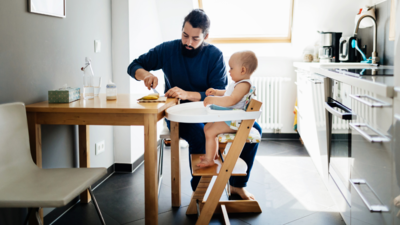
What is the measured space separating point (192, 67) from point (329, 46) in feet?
6.65

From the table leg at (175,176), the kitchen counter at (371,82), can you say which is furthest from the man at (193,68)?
the kitchen counter at (371,82)

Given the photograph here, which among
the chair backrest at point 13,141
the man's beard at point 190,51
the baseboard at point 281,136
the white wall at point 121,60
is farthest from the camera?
the baseboard at point 281,136

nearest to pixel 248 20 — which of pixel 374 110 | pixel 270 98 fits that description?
pixel 270 98

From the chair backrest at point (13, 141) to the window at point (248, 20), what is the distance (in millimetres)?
3214

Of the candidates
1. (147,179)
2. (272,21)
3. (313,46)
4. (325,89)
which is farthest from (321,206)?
(272,21)

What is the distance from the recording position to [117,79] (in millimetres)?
2969

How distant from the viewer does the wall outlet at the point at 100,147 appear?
2.66 metres

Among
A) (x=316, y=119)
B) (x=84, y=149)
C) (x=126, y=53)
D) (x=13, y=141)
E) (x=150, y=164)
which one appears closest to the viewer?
(x=13, y=141)

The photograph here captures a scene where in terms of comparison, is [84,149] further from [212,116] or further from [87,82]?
[212,116]

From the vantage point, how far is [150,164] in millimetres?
1668

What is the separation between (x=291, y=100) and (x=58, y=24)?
3.05m

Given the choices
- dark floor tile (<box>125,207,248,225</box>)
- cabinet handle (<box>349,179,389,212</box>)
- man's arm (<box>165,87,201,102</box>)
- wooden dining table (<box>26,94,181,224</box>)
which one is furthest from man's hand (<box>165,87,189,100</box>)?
cabinet handle (<box>349,179,389,212</box>)

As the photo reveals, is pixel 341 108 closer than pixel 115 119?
No

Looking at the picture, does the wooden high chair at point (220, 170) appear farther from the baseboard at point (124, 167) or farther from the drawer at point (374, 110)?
the baseboard at point (124, 167)
